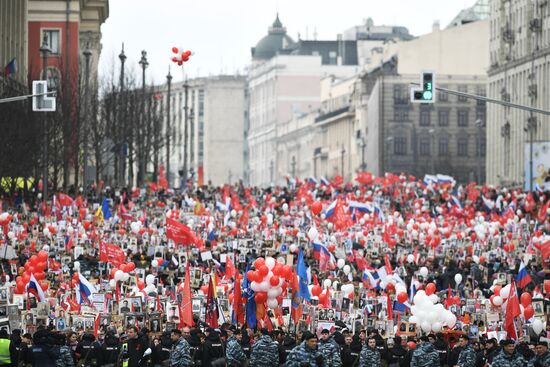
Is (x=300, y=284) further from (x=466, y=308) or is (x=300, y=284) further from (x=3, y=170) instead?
(x=3, y=170)

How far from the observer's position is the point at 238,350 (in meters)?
30.8

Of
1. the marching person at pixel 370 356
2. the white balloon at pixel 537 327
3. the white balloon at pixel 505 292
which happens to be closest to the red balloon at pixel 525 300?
the white balloon at pixel 505 292

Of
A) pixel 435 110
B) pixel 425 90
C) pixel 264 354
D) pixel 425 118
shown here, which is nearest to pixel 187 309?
pixel 264 354

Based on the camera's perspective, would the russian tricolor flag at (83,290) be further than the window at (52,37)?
No

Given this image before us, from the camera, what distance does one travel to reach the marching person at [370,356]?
30.0 metres

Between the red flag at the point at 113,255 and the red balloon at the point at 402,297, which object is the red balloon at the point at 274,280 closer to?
the red balloon at the point at 402,297

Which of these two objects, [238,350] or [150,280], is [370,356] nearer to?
[238,350]

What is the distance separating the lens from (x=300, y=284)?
35219 millimetres

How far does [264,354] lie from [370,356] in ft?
4.86

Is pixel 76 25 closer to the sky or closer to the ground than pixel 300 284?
closer to the sky

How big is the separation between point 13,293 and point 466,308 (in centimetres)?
713

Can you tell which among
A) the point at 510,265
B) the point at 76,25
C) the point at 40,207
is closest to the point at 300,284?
the point at 510,265

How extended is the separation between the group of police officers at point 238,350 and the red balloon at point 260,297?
4.50 feet

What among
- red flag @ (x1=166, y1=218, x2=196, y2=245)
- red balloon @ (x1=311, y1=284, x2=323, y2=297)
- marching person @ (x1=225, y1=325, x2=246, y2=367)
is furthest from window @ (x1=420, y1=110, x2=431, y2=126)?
marching person @ (x1=225, y1=325, x2=246, y2=367)
